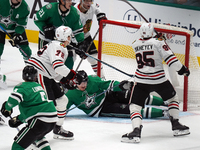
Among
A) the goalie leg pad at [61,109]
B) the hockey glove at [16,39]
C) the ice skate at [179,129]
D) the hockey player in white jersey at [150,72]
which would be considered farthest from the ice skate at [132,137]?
the hockey glove at [16,39]

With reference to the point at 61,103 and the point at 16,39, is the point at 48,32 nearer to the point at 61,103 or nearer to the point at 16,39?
the point at 16,39

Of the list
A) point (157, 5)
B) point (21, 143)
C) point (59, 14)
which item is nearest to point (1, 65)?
point (59, 14)

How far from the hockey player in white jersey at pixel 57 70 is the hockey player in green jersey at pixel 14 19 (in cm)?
147

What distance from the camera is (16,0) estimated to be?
5254 mm

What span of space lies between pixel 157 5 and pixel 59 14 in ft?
8.27

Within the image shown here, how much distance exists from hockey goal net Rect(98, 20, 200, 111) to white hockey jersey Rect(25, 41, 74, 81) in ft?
4.90

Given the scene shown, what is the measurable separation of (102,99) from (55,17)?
3.65 ft

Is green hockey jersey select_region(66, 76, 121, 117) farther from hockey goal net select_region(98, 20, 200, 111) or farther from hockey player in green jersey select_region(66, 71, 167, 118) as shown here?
hockey goal net select_region(98, 20, 200, 111)

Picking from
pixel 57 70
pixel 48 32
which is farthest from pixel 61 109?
pixel 48 32

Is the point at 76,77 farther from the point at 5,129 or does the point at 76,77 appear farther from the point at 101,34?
the point at 101,34

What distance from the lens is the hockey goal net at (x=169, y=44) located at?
4.88m

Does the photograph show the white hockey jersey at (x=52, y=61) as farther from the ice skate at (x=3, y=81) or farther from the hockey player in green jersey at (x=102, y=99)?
the ice skate at (x=3, y=81)

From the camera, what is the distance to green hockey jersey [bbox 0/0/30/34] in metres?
5.29

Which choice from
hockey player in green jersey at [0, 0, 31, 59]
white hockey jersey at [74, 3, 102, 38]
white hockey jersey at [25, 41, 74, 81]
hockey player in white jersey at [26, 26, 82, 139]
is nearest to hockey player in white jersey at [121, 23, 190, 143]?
hockey player in white jersey at [26, 26, 82, 139]
